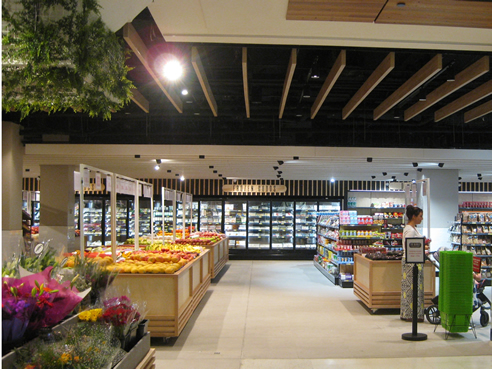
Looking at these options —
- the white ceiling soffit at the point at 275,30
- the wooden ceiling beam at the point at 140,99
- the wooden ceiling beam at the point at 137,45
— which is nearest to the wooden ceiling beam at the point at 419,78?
the white ceiling soffit at the point at 275,30

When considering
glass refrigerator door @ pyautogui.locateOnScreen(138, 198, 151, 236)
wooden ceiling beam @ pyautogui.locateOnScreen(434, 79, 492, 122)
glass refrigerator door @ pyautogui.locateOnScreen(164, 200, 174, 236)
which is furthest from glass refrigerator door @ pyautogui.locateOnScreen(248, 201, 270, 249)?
wooden ceiling beam @ pyautogui.locateOnScreen(434, 79, 492, 122)

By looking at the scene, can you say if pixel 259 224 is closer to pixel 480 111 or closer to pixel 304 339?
pixel 480 111

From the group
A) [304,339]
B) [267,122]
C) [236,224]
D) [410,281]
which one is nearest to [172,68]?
[304,339]

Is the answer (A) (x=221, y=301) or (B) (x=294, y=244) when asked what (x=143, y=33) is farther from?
(B) (x=294, y=244)

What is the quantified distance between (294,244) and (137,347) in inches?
483

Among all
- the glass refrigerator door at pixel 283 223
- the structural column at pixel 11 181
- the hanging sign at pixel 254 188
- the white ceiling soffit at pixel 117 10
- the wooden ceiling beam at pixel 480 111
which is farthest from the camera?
the glass refrigerator door at pixel 283 223

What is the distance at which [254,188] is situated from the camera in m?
14.5

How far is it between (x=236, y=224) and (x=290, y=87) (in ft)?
28.3

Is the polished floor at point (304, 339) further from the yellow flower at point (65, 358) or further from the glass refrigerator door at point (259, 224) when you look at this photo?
the glass refrigerator door at point (259, 224)

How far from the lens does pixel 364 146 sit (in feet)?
27.7

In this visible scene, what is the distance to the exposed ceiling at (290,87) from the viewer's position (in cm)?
368

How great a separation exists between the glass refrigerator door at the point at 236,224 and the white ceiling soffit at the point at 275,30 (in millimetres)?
11070

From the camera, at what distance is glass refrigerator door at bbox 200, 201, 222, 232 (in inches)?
587

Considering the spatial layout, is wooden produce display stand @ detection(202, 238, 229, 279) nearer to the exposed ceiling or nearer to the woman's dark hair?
the exposed ceiling
